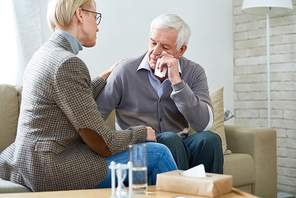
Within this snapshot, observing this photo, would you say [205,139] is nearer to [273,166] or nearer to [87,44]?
[87,44]

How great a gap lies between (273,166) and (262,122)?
2.89 ft

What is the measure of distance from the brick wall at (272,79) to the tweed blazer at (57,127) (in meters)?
2.11

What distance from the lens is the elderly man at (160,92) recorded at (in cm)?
169

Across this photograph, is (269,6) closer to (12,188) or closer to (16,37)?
(16,37)

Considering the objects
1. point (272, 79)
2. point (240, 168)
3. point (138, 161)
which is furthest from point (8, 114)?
point (272, 79)

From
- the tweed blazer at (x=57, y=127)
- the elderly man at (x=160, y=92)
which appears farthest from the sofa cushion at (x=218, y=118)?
the tweed blazer at (x=57, y=127)

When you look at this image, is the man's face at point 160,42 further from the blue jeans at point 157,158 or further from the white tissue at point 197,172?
the white tissue at point 197,172

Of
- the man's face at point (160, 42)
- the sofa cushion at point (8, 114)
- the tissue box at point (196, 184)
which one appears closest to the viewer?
the tissue box at point (196, 184)

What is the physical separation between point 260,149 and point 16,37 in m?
1.81

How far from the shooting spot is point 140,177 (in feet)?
3.47

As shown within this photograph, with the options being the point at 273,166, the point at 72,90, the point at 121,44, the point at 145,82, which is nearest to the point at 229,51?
the point at 121,44

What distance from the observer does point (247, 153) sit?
89.6 inches

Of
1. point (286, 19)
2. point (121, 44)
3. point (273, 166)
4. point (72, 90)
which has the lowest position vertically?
point (273, 166)

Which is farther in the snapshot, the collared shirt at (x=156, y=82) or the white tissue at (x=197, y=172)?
the collared shirt at (x=156, y=82)
